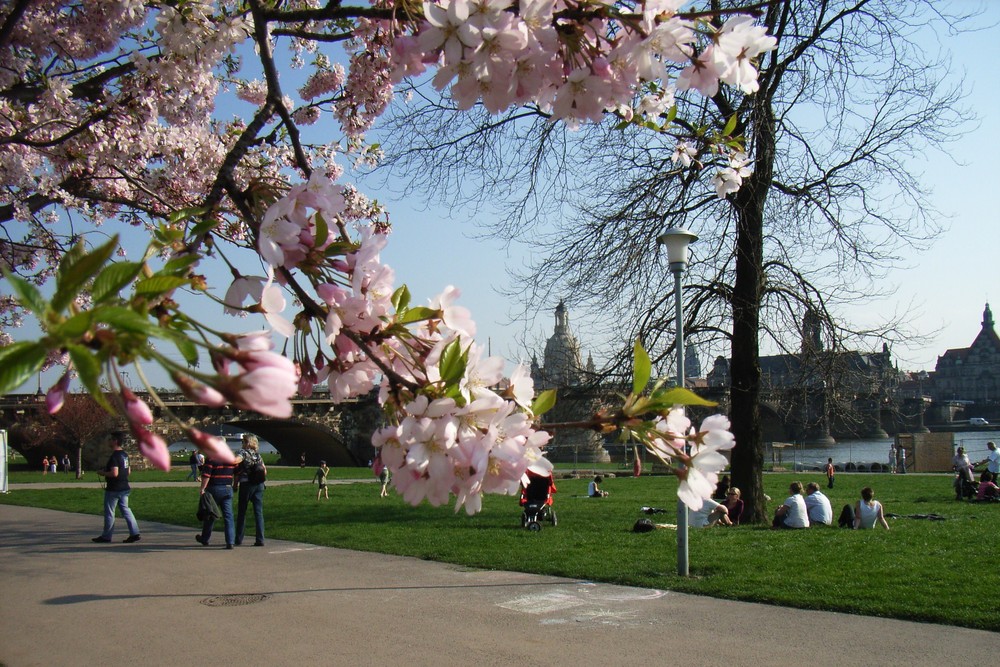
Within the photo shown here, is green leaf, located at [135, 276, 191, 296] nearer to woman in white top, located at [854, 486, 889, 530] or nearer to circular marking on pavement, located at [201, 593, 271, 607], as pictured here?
circular marking on pavement, located at [201, 593, 271, 607]

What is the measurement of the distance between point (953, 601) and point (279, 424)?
1831 inches

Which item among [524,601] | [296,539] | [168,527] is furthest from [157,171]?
[168,527]

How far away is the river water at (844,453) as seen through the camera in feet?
143

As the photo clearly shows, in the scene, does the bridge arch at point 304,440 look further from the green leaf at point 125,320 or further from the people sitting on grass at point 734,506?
the green leaf at point 125,320

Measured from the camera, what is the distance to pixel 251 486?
39.0ft

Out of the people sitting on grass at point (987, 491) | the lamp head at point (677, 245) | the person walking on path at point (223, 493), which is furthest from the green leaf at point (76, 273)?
the people sitting on grass at point (987, 491)

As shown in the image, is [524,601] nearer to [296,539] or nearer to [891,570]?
[891,570]

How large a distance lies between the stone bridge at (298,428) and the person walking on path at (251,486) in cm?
2972

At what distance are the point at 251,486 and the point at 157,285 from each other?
11.4 m

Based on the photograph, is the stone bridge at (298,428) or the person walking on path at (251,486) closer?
the person walking on path at (251,486)

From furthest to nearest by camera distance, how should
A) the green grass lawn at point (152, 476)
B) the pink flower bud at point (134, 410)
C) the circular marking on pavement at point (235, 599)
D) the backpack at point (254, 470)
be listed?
the green grass lawn at point (152, 476)
the backpack at point (254, 470)
the circular marking on pavement at point (235, 599)
the pink flower bud at point (134, 410)

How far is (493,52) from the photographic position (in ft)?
5.63

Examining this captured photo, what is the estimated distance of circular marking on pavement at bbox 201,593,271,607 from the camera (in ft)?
25.3

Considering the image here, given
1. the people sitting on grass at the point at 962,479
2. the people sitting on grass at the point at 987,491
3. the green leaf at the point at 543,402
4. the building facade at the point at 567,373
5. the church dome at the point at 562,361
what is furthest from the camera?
the people sitting on grass at the point at 962,479
